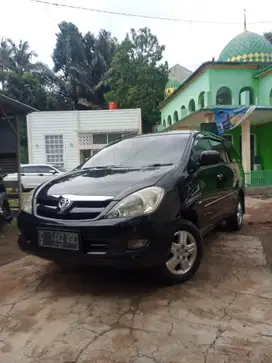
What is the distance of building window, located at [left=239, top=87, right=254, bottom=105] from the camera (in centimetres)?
1460

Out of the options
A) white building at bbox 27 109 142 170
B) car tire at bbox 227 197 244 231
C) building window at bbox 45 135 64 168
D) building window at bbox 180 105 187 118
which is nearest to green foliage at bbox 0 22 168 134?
white building at bbox 27 109 142 170

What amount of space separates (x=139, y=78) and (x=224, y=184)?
2375cm

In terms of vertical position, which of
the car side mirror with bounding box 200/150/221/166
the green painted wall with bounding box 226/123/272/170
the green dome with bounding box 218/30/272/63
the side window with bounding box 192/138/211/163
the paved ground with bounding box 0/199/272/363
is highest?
the green dome with bounding box 218/30/272/63

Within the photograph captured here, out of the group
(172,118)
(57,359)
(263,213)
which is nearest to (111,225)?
(57,359)

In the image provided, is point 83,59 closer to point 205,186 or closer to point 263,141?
point 263,141

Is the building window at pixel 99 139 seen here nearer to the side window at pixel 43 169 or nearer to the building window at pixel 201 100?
the side window at pixel 43 169

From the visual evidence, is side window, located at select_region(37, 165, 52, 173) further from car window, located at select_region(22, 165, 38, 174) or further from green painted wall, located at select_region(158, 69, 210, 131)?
green painted wall, located at select_region(158, 69, 210, 131)

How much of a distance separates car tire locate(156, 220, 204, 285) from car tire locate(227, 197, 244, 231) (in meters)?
2.36

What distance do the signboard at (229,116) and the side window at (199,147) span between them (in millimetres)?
6795

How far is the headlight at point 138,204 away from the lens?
294 centimetres

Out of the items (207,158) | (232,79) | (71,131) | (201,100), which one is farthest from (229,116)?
(71,131)

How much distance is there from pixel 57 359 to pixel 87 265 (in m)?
0.89

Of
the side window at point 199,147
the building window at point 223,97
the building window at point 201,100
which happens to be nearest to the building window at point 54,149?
the building window at point 201,100

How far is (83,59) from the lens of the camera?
111 ft
